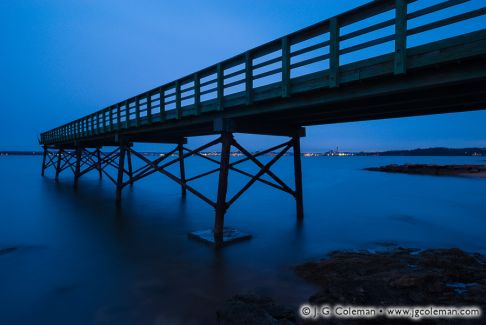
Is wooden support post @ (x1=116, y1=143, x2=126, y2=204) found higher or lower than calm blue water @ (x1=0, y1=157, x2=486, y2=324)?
higher

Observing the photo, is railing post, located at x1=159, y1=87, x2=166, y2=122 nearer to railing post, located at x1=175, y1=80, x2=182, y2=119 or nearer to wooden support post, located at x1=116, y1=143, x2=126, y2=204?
railing post, located at x1=175, y1=80, x2=182, y2=119

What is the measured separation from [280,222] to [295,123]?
4.12 metres

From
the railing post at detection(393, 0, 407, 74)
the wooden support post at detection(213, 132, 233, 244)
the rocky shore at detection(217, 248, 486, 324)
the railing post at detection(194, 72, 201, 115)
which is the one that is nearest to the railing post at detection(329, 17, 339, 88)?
the railing post at detection(393, 0, 407, 74)

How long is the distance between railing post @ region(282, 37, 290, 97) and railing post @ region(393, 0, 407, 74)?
208cm

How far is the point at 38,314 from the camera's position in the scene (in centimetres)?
438

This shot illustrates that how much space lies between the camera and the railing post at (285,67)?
569cm

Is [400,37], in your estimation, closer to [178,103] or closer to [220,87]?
[220,87]

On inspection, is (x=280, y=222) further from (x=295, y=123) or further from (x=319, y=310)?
(x=319, y=310)

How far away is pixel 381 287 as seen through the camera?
409 cm

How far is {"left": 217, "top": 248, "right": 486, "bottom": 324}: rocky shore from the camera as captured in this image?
141 inches

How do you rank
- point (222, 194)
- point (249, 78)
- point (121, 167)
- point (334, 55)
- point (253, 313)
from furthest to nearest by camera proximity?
1. point (121, 167)
2. point (222, 194)
3. point (249, 78)
4. point (334, 55)
5. point (253, 313)

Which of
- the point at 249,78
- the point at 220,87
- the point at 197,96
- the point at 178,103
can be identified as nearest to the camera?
the point at 249,78

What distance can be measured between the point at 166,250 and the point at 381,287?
5.29 metres

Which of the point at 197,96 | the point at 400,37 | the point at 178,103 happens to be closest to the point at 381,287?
the point at 400,37
